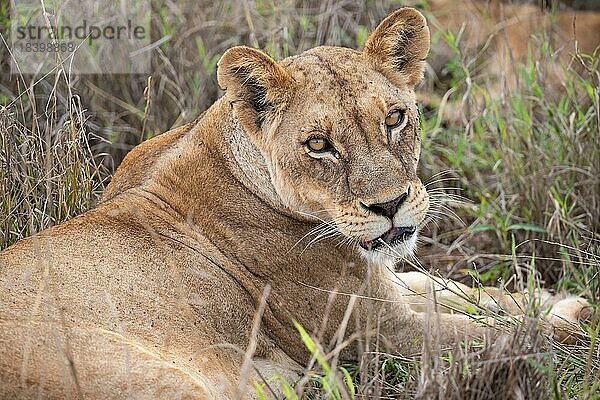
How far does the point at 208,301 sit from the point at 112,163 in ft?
6.88

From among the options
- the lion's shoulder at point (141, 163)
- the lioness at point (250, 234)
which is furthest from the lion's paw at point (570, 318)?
the lion's shoulder at point (141, 163)

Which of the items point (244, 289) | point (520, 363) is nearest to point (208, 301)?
point (244, 289)

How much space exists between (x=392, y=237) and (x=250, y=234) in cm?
59

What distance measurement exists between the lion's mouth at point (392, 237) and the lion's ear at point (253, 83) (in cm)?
62

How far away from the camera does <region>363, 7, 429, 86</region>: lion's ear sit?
3879mm

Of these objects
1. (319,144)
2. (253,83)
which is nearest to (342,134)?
(319,144)

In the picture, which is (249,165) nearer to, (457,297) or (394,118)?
(394,118)

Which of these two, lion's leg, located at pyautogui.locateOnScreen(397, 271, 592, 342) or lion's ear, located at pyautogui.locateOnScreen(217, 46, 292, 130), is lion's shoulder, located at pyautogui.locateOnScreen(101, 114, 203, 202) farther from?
lion's leg, located at pyautogui.locateOnScreen(397, 271, 592, 342)

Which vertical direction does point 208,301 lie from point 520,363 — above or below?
below

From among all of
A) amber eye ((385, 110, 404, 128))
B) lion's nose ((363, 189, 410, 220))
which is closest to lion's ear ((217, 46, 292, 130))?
amber eye ((385, 110, 404, 128))

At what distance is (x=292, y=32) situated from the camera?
646cm

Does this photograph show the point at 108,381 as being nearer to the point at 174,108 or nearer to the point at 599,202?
the point at 599,202

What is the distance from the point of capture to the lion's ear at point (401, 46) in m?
3.88

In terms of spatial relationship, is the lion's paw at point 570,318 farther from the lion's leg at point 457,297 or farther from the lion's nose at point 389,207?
the lion's nose at point 389,207
